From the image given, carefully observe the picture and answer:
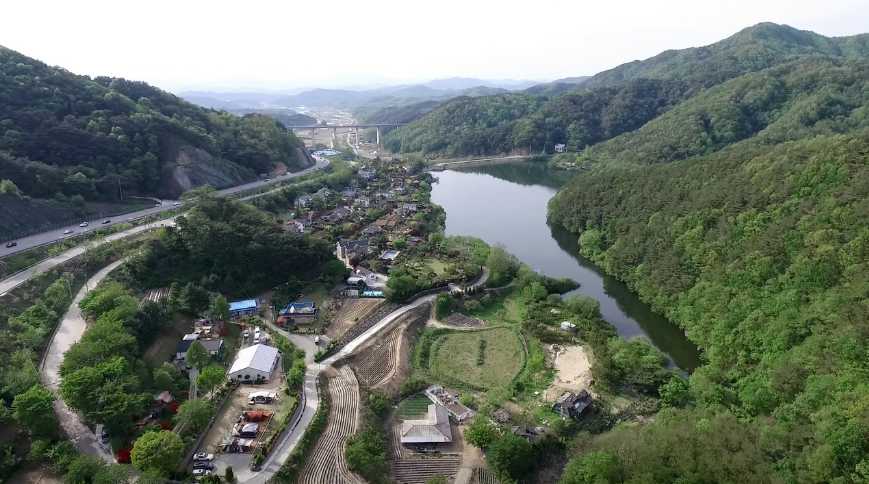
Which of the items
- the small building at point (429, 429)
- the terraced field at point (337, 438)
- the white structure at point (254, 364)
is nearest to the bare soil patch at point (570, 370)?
the small building at point (429, 429)

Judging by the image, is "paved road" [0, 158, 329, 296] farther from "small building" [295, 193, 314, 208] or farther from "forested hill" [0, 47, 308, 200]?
"small building" [295, 193, 314, 208]

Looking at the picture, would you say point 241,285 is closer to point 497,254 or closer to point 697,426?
point 497,254

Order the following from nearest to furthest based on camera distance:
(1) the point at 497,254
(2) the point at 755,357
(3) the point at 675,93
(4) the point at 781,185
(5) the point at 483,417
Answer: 1. (5) the point at 483,417
2. (2) the point at 755,357
3. (4) the point at 781,185
4. (1) the point at 497,254
5. (3) the point at 675,93

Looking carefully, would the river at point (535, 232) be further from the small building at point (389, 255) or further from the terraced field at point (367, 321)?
the terraced field at point (367, 321)

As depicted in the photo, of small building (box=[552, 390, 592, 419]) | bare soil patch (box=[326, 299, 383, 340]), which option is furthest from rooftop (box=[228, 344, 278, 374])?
small building (box=[552, 390, 592, 419])

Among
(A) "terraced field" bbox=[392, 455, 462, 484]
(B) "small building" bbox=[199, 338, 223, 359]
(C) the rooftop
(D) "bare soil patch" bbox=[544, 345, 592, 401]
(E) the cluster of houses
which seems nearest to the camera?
(A) "terraced field" bbox=[392, 455, 462, 484]

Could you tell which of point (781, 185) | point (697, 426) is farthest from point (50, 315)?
point (781, 185)
